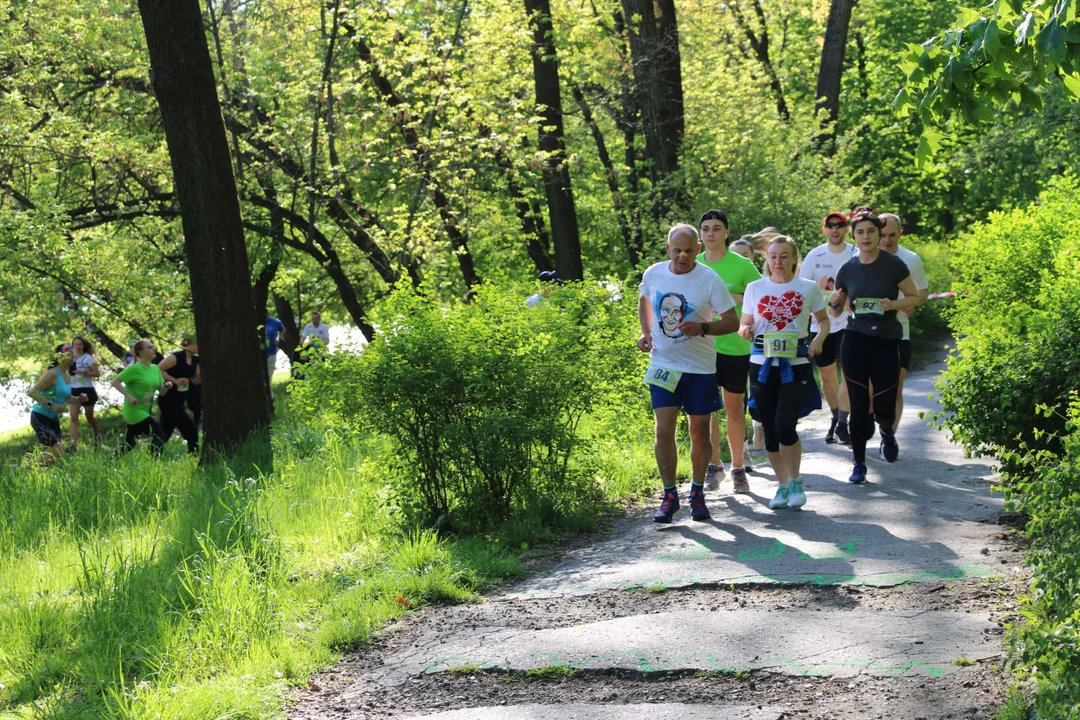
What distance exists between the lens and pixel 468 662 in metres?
5.37

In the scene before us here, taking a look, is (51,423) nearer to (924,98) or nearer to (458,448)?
(458,448)

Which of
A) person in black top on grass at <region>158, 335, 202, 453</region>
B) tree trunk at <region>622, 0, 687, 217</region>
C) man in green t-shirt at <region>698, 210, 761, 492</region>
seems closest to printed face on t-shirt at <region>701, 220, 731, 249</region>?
man in green t-shirt at <region>698, 210, 761, 492</region>

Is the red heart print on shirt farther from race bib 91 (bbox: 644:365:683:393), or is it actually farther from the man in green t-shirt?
race bib 91 (bbox: 644:365:683:393)

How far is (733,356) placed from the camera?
344 inches

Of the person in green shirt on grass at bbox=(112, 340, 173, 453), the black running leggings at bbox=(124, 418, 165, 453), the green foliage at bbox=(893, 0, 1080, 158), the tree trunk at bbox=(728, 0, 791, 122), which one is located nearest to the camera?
the green foliage at bbox=(893, 0, 1080, 158)

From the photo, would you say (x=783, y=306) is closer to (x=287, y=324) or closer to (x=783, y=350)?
(x=783, y=350)

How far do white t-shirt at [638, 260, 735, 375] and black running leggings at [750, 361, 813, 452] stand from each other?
1.58ft

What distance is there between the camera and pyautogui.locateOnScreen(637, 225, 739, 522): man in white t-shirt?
7816mm

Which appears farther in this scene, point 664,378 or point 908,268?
point 908,268

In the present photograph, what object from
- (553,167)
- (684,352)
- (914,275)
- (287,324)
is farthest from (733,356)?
(287,324)

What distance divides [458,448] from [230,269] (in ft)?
12.8

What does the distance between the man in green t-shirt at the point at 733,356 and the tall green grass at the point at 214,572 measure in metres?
0.91

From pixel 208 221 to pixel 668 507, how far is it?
508 centimetres

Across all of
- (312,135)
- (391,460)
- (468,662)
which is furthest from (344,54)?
(468,662)
